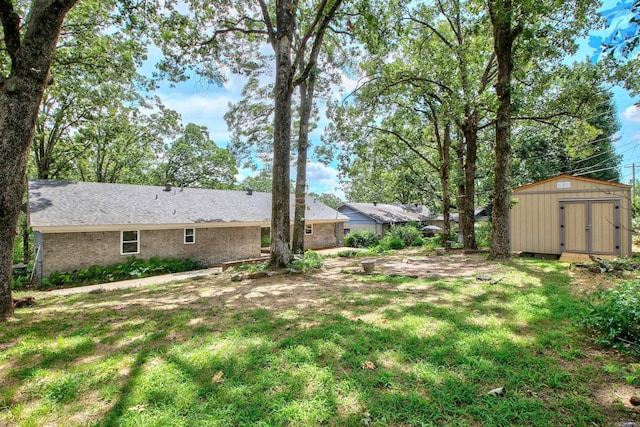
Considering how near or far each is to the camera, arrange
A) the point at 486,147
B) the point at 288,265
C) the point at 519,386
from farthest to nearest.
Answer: the point at 486,147
the point at 288,265
the point at 519,386

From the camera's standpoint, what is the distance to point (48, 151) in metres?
18.0

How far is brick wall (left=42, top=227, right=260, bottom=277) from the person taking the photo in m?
11.8

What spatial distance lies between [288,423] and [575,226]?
1184 cm

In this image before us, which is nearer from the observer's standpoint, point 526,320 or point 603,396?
point 603,396

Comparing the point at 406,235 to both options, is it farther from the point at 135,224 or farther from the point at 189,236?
the point at 135,224

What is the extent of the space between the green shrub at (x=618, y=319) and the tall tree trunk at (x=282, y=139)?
7.23m

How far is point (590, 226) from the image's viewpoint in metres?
9.84

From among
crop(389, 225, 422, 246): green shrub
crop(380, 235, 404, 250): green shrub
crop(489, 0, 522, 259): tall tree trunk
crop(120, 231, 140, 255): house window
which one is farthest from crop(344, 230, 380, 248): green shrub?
crop(120, 231, 140, 255): house window

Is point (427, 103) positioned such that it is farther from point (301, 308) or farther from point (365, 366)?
point (365, 366)

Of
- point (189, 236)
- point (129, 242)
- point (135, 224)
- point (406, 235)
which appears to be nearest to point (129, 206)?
point (135, 224)

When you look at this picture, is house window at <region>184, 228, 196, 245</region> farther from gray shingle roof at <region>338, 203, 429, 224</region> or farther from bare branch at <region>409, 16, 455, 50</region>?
gray shingle roof at <region>338, 203, 429, 224</region>

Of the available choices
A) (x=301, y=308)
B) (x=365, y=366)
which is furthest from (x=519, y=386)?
(x=301, y=308)

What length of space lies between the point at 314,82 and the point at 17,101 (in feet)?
37.9

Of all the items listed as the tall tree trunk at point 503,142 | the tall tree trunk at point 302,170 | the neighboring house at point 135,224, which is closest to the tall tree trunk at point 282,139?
the tall tree trunk at point 302,170
